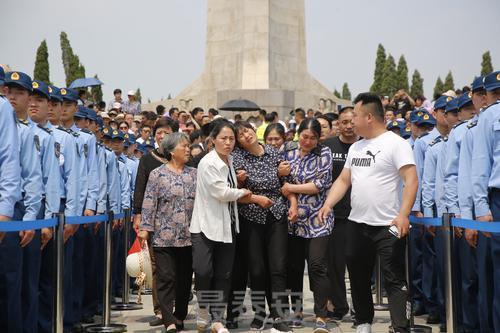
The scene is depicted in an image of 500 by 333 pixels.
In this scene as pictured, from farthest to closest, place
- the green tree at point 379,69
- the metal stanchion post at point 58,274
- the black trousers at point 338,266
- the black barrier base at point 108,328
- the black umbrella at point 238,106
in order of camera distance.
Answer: the green tree at point 379,69, the black umbrella at point 238,106, the black trousers at point 338,266, the black barrier base at point 108,328, the metal stanchion post at point 58,274

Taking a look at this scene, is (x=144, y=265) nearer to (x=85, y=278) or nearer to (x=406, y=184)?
(x=85, y=278)

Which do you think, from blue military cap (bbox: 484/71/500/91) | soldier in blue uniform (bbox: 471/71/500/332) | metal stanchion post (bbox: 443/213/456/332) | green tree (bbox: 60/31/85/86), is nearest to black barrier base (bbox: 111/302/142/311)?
metal stanchion post (bbox: 443/213/456/332)

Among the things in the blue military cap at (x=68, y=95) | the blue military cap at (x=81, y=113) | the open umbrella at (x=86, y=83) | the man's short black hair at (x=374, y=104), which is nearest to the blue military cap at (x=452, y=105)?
the man's short black hair at (x=374, y=104)

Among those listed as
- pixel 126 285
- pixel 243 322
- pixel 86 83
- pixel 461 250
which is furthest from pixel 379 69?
pixel 461 250

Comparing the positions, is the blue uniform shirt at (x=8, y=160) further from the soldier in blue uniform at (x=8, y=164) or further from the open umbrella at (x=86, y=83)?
the open umbrella at (x=86, y=83)

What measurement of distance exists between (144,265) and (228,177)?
4.95ft

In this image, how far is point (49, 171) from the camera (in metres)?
6.84

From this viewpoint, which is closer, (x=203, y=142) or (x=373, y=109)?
(x=373, y=109)

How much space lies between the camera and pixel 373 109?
23.5 ft

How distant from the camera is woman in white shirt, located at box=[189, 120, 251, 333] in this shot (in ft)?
25.0

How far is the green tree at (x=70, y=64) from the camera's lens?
48944 mm

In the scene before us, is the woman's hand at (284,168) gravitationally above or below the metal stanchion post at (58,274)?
above

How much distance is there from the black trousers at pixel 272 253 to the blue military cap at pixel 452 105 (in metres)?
2.32

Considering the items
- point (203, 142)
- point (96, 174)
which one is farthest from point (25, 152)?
point (203, 142)
